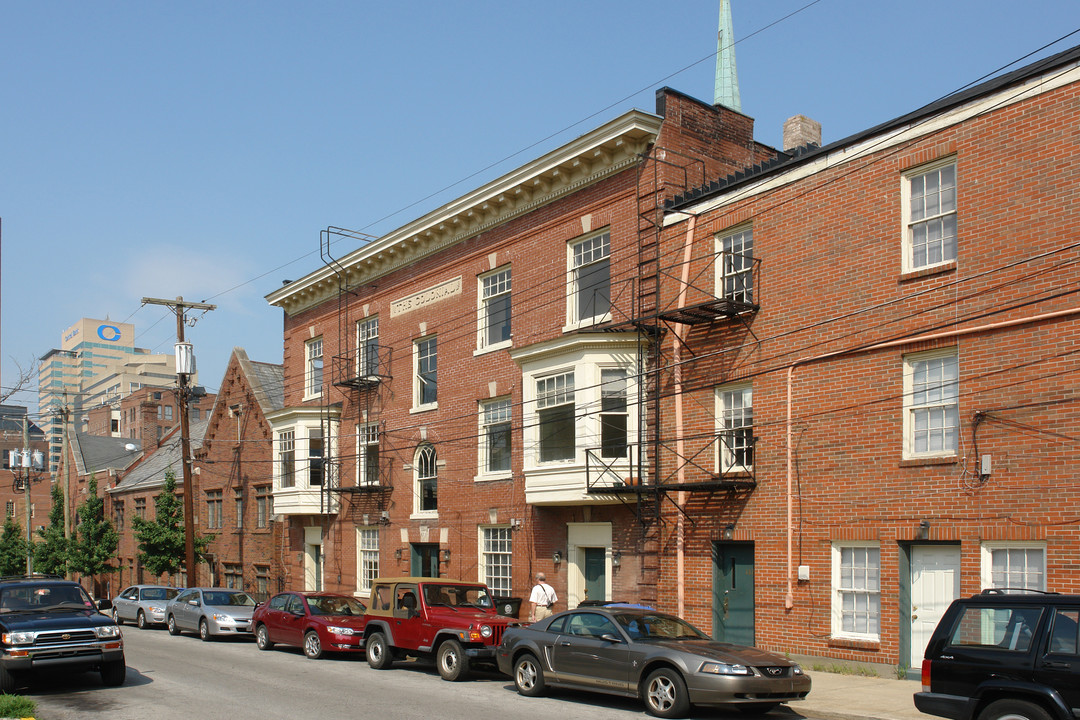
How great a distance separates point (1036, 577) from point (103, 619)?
46.0 feet

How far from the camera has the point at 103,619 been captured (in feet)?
52.6

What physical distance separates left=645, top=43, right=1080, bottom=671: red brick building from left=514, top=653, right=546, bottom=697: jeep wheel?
5150 mm

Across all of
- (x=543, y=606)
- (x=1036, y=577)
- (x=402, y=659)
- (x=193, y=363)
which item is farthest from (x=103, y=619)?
(x=193, y=363)

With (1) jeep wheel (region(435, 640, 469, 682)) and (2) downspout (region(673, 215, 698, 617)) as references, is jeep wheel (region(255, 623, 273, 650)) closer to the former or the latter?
(1) jeep wheel (region(435, 640, 469, 682))

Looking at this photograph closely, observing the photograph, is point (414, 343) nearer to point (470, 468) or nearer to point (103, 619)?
point (470, 468)

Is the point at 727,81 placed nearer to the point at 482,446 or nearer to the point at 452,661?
the point at 482,446

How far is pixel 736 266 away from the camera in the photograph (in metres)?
19.8

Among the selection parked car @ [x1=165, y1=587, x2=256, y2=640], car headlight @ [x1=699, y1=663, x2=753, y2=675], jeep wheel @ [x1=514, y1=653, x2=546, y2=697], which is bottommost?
parked car @ [x1=165, y1=587, x2=256, y2=640]

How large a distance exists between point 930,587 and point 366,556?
749 inches

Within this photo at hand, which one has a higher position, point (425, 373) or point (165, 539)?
point (425, 373)

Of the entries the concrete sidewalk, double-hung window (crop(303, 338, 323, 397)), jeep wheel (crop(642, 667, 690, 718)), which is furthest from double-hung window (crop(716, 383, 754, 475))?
double-hung window (crop(303, 338, 323, 397))

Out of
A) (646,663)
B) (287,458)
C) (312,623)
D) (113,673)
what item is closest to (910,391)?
(646,663)

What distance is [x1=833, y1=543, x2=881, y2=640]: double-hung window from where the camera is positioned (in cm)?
1666

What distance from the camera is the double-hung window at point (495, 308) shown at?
1009 inches
